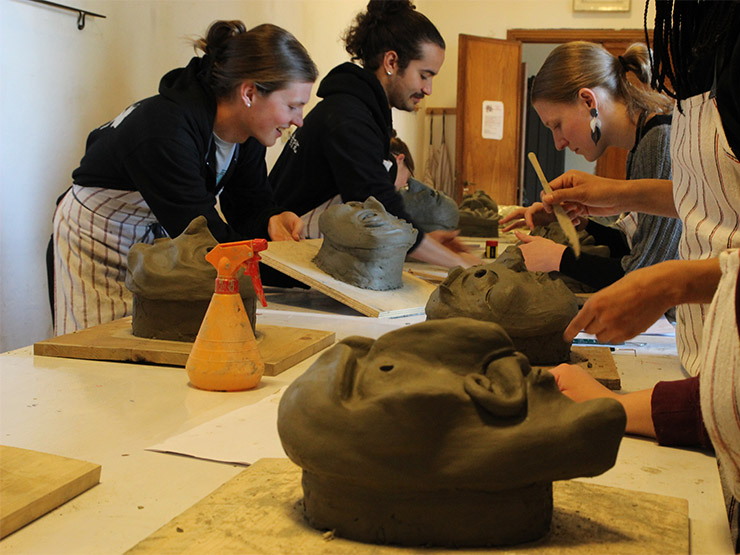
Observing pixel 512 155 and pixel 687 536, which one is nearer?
pixel 687 536

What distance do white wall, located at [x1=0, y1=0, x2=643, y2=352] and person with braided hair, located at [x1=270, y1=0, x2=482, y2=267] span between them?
0.91m

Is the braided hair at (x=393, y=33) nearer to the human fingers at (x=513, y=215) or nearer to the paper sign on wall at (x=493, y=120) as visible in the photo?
the human fingers at (x=513, y=215)

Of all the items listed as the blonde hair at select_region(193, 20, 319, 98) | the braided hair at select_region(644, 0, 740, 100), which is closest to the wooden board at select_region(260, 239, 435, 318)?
the blonde hair at select_region(193, 20, 319, 98)

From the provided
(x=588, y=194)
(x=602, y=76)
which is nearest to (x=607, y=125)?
(x=602, y=76)

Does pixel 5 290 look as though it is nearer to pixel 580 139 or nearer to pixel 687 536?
pixel 580 139

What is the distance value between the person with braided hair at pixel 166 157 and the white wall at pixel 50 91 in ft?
1.36

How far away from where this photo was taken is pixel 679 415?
1524 millimetres

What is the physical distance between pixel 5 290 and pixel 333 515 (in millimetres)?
2602

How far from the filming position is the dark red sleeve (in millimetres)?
1511

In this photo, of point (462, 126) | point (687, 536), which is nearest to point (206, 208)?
point (687, 536)

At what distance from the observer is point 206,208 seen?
2775 millimetres

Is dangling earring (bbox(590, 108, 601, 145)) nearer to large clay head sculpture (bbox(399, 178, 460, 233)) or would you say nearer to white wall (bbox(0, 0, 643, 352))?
large clay head sculpture (bbox(399, 178, 460, 233))

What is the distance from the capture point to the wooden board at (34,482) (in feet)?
3.74

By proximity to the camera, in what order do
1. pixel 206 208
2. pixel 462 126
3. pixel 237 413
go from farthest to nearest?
1. pixel 462 126
2. pixel 206 208
3. pixel 237 413
